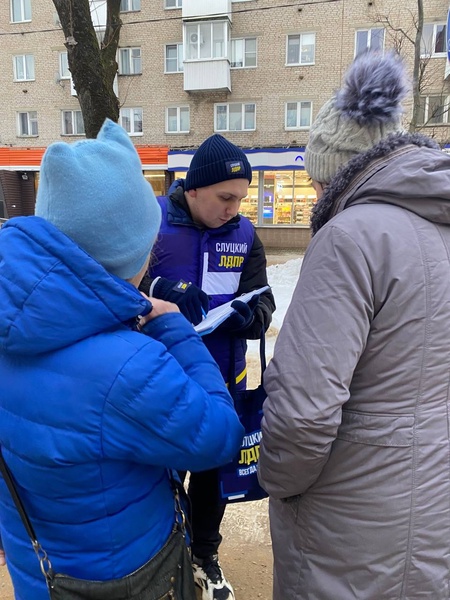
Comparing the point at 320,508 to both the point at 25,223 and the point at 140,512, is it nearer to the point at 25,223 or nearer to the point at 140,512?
the point at 140,512

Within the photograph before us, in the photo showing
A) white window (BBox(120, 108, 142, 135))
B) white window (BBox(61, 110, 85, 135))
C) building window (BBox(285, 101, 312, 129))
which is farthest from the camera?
white window (BBox(61, 110, 85, 135))

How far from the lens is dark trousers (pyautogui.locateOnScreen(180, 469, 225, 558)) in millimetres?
2168

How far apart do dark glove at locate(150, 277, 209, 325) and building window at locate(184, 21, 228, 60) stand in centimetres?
1923

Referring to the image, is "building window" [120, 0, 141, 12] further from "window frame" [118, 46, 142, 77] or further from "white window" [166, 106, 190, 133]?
"white window" [166, 106, 190, 133]

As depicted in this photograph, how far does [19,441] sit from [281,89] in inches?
777

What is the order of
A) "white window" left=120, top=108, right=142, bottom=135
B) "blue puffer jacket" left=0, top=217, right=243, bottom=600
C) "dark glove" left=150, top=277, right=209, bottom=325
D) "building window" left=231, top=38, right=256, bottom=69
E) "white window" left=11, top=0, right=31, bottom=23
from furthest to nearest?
"white window" left=11, top=0, right=31, bottom=23, "white window" left=120, top=108, right=142, bottom=135, "building window" left=231, top=38, right=256, bottom=69, "dark glove" left=150, top=277, right=209, bottom=325, "blue puffer jacket" left=0, top=217, right=243, bottom=600

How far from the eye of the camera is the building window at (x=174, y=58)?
19.4m

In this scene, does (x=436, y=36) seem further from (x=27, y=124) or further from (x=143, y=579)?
(x=143, y=579)

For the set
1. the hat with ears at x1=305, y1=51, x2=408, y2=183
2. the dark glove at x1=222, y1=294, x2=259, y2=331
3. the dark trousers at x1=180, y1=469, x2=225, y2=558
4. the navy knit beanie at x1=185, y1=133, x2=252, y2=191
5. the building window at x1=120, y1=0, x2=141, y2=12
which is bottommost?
the dark trousers at x1=180, y1=469, x2=225, y2=558

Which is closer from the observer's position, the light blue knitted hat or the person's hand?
the light blue knitted hat

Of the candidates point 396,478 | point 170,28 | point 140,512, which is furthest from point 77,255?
point 170,28

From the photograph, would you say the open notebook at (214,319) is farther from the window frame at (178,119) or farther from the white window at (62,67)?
the white window at (62,67)

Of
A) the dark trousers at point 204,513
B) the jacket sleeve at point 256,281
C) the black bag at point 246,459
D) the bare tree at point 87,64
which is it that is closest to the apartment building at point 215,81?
the bare tree at point 87,64

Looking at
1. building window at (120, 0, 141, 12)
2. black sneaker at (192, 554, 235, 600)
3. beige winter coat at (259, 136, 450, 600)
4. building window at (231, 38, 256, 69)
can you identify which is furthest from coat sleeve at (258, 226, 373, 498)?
building window at (120, 0, 141, 12)
